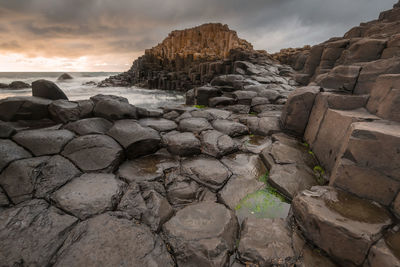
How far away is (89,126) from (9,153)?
1.16 metres

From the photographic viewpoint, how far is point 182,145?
3.52 meters

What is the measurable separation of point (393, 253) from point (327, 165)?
62.3 inches

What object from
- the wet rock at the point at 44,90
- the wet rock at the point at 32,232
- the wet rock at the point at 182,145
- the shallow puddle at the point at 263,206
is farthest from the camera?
the wet rock at the point at 44,90

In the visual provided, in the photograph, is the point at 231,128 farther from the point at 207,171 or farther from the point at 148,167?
the point at 148,167

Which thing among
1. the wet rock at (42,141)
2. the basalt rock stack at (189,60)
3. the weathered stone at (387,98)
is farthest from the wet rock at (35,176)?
the basalt rock stack at (189,60)

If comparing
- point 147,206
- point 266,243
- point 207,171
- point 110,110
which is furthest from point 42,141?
point 266,243

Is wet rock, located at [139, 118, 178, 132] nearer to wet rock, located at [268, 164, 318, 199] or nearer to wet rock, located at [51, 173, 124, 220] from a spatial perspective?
wet rock, located at [51, 173, 124, 220]

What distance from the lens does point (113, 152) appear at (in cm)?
294

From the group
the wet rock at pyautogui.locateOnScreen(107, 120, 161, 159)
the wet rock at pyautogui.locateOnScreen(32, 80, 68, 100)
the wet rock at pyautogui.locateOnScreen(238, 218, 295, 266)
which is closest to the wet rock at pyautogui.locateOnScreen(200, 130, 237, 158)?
the wet rock at pyautogui.locateOnScreen(107, 120, 161, 159)

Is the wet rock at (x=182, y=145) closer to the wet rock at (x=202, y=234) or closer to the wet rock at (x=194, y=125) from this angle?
the wet rock at (x=194, y=125)

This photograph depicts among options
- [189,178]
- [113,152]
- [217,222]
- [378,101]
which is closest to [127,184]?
[113,152]

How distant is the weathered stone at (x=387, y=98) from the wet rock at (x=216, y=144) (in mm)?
2396

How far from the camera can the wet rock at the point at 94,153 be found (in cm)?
270

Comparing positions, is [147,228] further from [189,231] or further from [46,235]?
[46,235]
